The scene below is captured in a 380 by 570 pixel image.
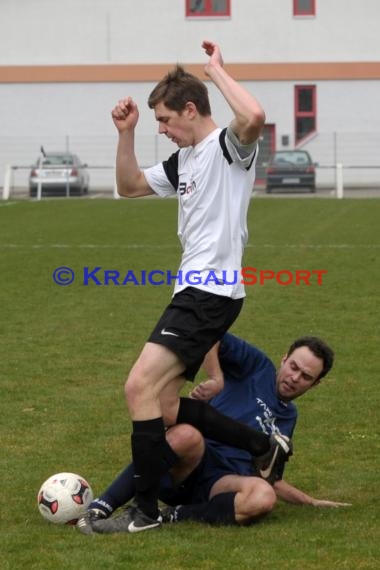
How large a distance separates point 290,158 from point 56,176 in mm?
7593

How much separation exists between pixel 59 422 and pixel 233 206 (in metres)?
3.06

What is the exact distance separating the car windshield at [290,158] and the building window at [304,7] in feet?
28.7

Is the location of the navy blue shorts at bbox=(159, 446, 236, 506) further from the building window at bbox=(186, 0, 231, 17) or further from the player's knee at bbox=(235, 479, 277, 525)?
the building window at bbox=(186, 0, 231, 17)

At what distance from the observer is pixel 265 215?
93.8 ft

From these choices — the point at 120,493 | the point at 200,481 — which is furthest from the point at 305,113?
the point at 120,493

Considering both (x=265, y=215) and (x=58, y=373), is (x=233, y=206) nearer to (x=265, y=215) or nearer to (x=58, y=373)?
(x=58, y=373)

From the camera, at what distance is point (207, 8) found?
48875mm

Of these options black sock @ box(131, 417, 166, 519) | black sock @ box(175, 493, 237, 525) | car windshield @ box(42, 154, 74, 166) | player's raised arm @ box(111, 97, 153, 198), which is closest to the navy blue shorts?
black sock @ box(175, 493, 237, 525)

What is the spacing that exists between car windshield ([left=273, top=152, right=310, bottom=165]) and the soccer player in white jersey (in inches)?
1415

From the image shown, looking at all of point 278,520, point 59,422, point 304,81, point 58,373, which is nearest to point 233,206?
point 278,520

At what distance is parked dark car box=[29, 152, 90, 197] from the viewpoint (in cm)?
4123

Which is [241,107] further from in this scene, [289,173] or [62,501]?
[289,173]

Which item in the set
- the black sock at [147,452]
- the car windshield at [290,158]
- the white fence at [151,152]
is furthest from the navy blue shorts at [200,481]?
the white fence at [151,152]

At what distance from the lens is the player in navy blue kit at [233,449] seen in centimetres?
593
